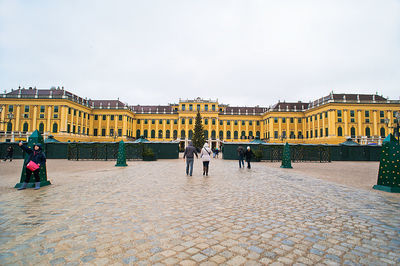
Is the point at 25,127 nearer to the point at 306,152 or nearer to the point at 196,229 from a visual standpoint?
the point at 306,152

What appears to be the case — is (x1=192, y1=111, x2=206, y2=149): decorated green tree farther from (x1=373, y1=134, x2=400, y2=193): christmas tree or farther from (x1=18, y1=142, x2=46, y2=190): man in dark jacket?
(x1=18, y1=142, x2=46, y2=190): man in dark jacket

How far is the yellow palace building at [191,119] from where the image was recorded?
47000 millimetres

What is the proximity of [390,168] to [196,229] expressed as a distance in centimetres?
A: 733

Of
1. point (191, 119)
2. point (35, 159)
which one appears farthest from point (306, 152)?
point (191, 119)

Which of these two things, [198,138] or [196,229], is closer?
[196,229]

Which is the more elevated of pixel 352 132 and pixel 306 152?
pixel 352 132

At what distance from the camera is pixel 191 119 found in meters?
62.4

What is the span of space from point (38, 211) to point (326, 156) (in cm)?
2367

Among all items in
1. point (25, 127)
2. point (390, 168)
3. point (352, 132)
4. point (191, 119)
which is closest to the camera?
point (390, 168)

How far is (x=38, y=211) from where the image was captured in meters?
4.45

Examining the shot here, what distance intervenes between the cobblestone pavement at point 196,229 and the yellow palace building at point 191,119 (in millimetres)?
34902

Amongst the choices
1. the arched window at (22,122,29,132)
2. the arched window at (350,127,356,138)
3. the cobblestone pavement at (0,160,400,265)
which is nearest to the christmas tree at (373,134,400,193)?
the cobblestone pavement at (0,160,400,265)

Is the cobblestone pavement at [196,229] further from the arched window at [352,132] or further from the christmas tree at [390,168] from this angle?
the arched window at [352,132]

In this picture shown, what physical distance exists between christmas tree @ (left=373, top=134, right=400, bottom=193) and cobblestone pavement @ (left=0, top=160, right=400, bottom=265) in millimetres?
1271
